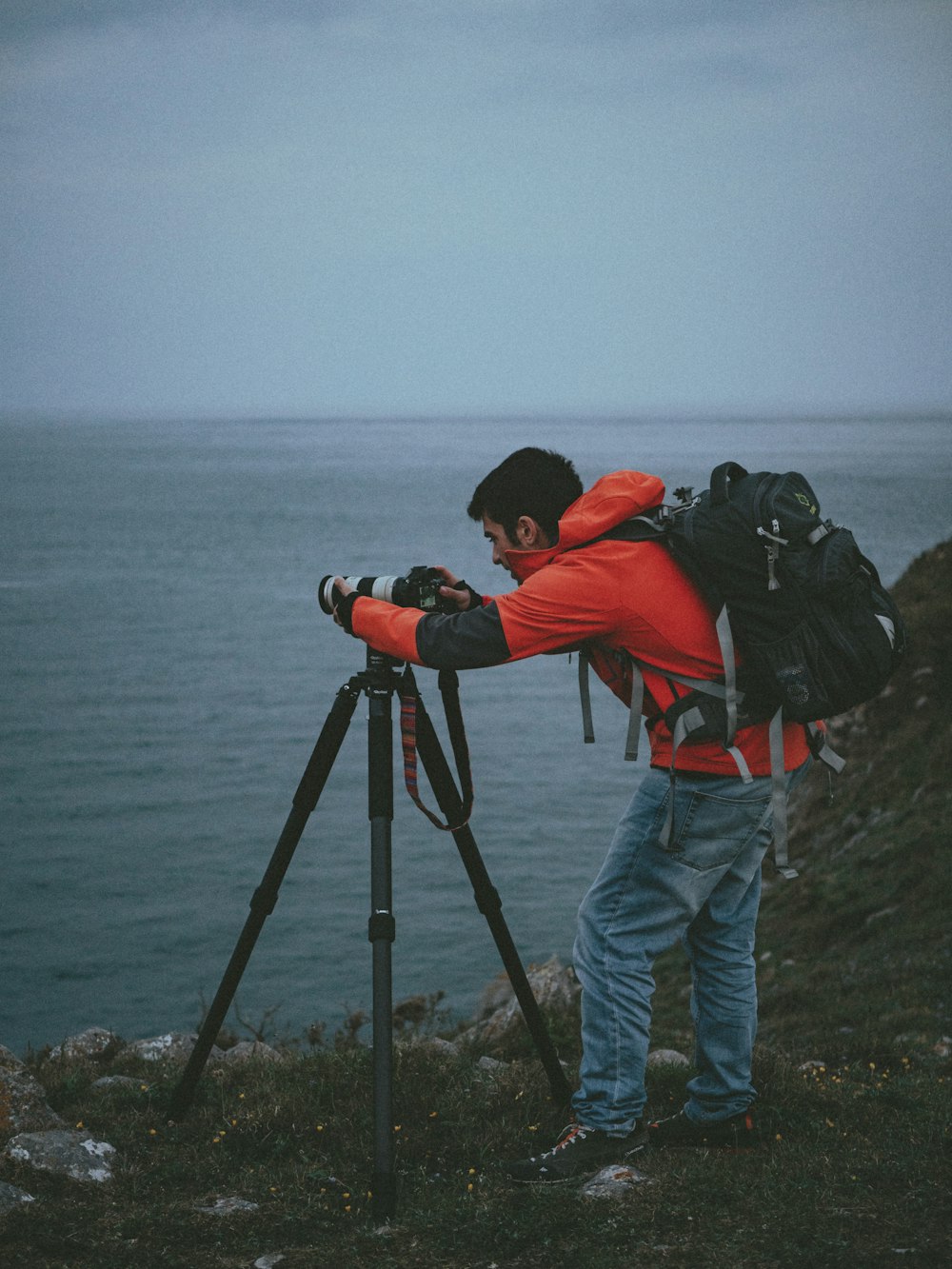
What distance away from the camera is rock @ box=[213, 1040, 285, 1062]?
17.9 feet

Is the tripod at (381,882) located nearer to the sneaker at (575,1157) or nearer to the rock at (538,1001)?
the sneaker at (575,1157)

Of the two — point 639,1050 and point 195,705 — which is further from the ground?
point 639,1050

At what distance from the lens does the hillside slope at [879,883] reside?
7480 mm

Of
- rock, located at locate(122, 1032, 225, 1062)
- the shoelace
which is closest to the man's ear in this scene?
the shoelace

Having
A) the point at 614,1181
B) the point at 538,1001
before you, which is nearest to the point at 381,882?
the point at 614,1181

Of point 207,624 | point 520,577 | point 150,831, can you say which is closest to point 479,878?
point 520,577

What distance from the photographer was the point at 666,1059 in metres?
5.76

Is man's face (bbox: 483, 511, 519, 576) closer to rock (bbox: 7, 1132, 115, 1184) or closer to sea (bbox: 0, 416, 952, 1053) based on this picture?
rock (bbox: 7, 1132, 115, 1184)

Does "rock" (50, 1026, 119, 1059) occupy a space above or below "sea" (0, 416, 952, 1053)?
above

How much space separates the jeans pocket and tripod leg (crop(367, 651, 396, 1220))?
90 cm

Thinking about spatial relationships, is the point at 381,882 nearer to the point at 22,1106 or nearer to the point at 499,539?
the point at 499,539

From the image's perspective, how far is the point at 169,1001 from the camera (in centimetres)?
1581

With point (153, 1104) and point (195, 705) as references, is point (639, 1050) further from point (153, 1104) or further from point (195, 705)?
point (195, 705)

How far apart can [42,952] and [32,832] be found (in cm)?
535
